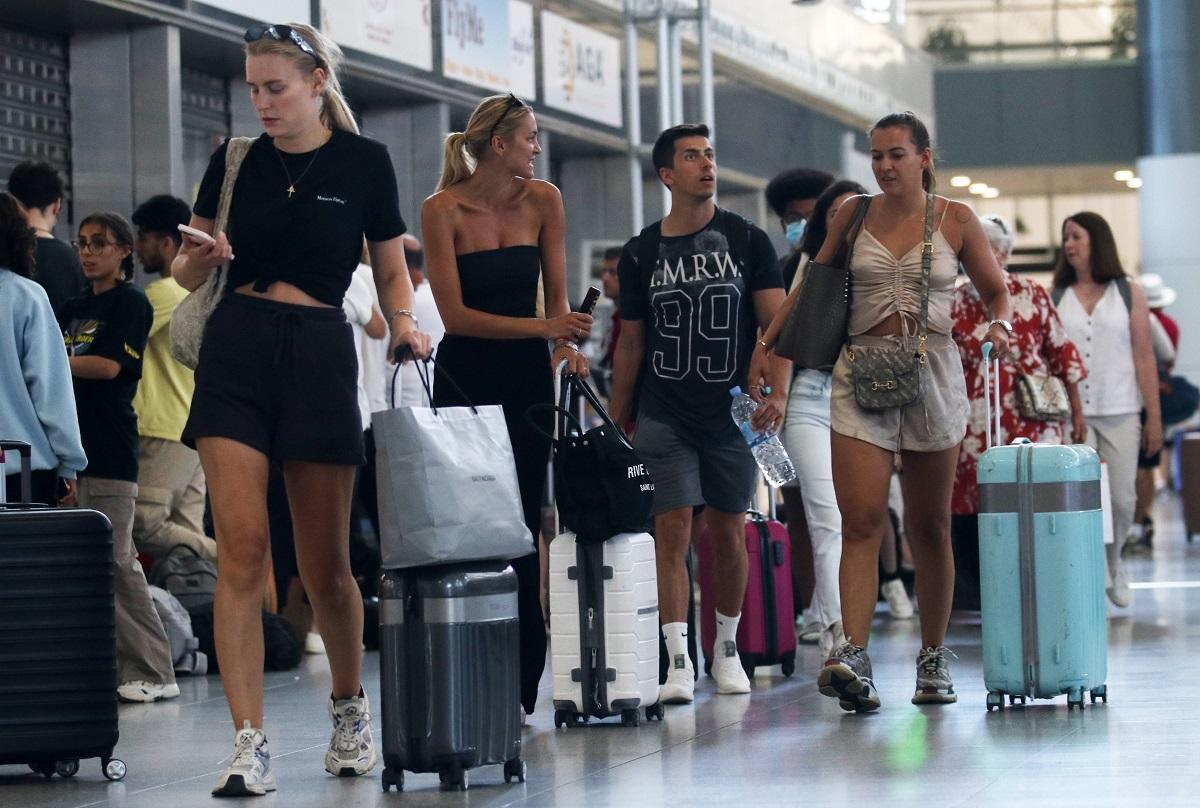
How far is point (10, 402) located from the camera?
6.13m

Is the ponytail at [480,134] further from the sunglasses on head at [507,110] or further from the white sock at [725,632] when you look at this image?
the white sock at [725,632]

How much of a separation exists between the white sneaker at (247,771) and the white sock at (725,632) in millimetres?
2543

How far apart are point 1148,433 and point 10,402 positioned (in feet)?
20.2

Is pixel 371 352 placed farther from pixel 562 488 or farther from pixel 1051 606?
pixel 1051 606

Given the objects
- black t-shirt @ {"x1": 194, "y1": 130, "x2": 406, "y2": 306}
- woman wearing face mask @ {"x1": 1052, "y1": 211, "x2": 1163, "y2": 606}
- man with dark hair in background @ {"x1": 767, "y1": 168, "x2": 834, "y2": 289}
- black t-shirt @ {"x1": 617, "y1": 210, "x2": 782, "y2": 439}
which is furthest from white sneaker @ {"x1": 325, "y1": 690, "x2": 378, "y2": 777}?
woman wearing face mask @ {"x1": 1052, "y1": 211, "x2": 1163, "y2": 606}

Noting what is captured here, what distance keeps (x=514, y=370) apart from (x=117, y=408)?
6.23ft

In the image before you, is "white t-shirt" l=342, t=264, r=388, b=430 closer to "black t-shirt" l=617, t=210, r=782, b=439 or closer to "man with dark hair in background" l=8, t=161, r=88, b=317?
"man with dark hair in background" l=8, t=161, r=88, b=317

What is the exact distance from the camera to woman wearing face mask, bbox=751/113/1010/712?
21.2ft

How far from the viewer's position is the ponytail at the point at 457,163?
632cm

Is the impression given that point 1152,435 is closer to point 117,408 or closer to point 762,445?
point 762,445

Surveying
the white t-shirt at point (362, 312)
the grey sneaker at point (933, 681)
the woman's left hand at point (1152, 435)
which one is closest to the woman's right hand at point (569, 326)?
the grey sneaker at point (933, 681)

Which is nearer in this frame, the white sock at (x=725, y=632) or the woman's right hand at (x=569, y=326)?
the woman's right hand at (x=569, y=326)

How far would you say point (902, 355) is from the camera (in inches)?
253

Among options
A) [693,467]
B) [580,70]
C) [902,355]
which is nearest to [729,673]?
[693,467]
